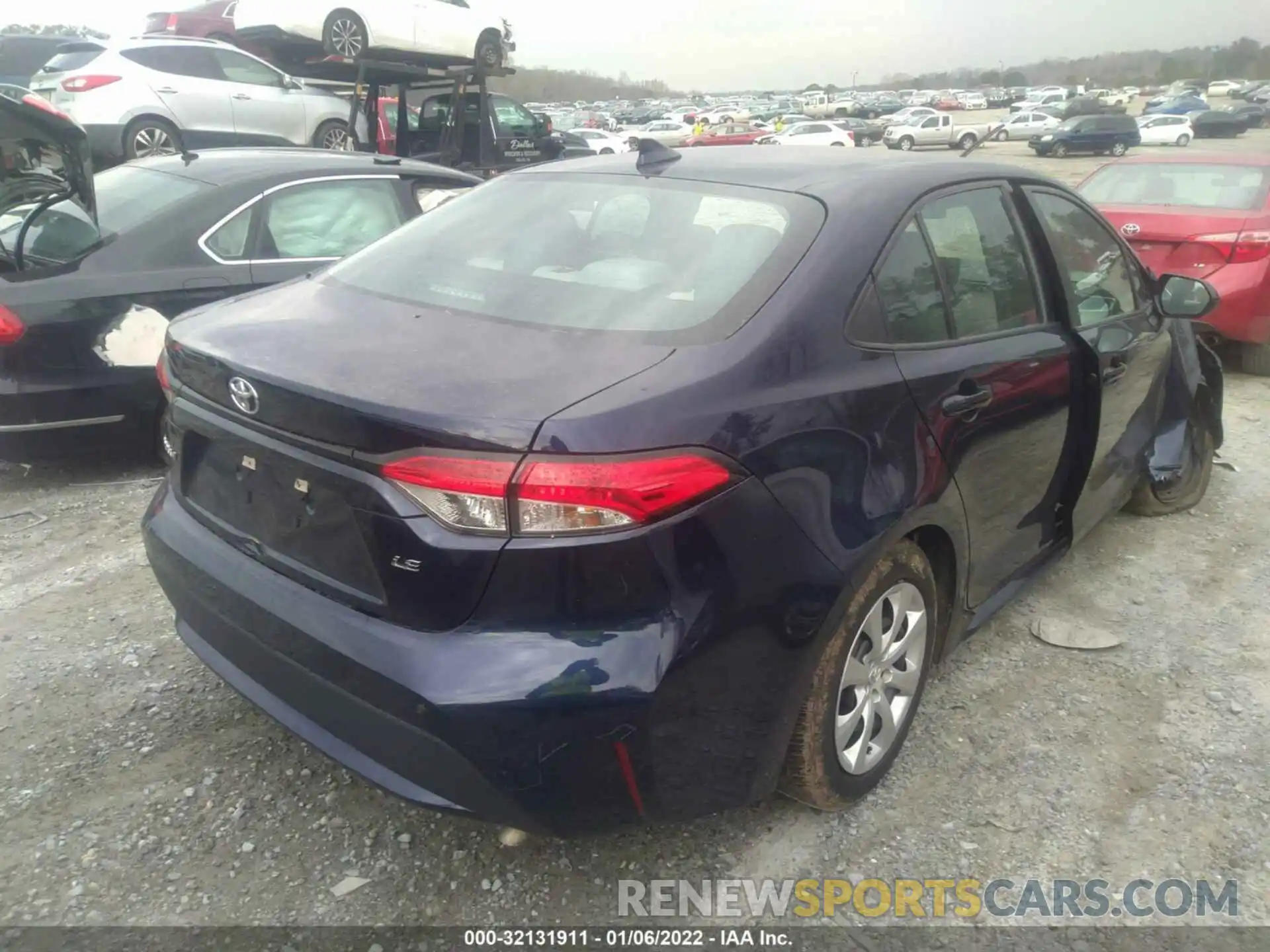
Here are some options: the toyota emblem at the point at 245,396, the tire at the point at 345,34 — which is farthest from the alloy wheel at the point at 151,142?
the toyota emblem at the point at 245,396

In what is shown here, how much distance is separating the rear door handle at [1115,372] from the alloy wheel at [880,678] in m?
1.23

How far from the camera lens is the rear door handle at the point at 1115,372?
323cm

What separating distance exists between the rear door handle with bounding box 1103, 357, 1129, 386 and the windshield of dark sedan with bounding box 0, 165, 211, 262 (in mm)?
3993

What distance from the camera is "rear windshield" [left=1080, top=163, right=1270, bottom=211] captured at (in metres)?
6.69

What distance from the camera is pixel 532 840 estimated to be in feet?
7.89

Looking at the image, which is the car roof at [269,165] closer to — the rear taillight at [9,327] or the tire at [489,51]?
the rear taillight at [9,327]

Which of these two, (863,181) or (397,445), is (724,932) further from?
(863,181)

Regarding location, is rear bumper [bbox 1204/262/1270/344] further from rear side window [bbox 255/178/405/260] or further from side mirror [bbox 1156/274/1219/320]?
rear side window [bbox 255/178/405/260]

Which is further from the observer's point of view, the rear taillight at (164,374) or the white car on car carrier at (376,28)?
the white car on car carrier at (376,28)

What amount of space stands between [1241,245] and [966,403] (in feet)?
16.5

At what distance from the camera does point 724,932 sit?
2.18 meters

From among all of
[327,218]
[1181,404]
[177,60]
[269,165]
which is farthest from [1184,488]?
[177,60]

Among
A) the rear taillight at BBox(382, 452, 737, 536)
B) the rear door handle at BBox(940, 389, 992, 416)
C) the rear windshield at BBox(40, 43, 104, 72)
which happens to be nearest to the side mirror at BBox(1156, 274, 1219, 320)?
the rear door handle at BBox(940, 389, 992, 416)

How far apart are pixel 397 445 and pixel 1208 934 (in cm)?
210
